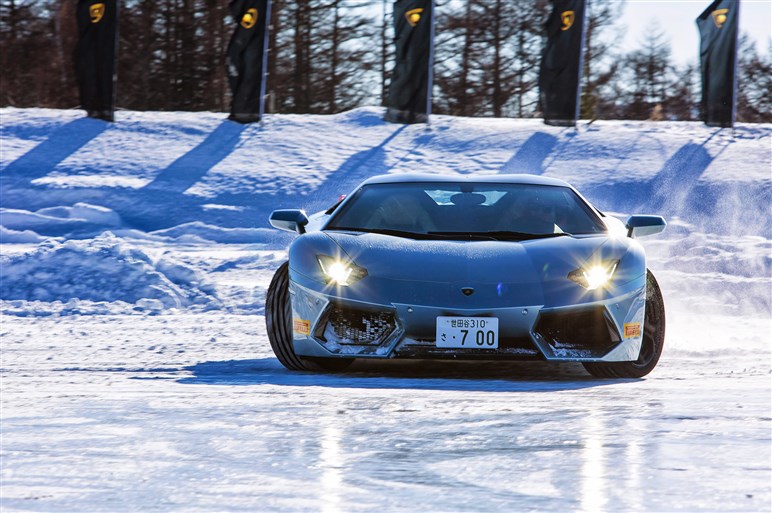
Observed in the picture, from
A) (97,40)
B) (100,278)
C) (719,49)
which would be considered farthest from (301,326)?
(97,40)

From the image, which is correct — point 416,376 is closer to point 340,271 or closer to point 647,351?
point 340,271

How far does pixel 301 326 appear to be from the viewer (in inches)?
251

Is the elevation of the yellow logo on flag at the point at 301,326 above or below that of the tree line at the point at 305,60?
below

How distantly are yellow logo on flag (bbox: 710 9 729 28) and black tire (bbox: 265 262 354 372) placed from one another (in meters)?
18.1

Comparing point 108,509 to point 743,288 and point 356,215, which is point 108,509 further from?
point 743,288

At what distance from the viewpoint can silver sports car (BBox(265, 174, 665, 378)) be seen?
6.02 m

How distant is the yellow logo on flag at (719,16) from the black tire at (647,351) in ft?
57.5

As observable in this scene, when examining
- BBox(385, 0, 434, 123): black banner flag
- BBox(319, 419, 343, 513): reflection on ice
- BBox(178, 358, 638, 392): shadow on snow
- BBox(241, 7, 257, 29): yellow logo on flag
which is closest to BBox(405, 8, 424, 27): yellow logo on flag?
BBox(385, 0, 434, 123): black banner flag

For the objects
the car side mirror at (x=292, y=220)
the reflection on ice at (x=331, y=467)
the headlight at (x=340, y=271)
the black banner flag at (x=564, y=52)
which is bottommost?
the reflection on ice at (x=331, y=467)

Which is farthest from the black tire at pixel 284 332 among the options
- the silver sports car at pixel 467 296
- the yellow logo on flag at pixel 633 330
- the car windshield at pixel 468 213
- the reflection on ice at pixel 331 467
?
the reflection on ice at pixel 331 467

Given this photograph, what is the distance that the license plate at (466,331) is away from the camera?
599 cm

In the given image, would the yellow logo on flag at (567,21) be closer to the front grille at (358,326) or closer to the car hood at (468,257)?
the car hood at (468,257)

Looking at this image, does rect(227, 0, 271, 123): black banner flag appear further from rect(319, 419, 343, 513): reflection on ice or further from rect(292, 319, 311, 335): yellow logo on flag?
rect(319, 419, 343, 513): reflection on ice

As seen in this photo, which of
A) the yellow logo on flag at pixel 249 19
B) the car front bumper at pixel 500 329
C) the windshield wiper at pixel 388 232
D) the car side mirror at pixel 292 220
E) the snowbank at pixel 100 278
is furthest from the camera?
the yellow logo on flag at pixel 249 19
